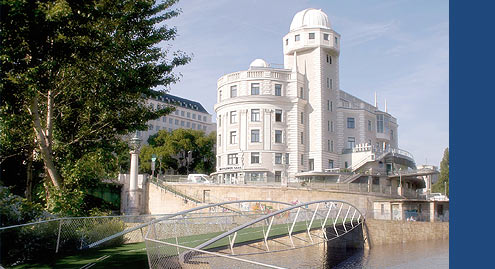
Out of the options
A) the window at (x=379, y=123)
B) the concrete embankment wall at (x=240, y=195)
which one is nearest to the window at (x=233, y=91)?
the concrete embankment wall at (x=240, y=195)

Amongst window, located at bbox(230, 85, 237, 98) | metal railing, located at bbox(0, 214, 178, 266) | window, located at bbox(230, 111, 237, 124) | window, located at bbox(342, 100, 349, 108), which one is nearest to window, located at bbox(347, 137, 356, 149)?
window, located at bbox(342, 100, 349, 108)

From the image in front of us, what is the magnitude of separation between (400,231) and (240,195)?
21263 millimetres

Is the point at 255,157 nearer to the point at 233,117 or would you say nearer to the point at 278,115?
the point at 233,117

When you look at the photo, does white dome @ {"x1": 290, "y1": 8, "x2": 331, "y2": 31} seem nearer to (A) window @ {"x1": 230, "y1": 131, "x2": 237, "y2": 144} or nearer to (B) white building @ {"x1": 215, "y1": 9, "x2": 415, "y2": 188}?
(B) white building @ {"x1": 215, "y1": 9, "x2": 415, "y2": 188}

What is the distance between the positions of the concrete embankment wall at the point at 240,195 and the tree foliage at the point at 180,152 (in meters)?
21.8

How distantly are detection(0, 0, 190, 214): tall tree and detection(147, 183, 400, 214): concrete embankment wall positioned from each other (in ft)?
112

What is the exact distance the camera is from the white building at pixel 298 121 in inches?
2621

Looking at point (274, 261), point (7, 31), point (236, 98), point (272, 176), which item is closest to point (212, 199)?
point (272, 176)

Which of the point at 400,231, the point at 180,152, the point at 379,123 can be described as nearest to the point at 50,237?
the point at 400,231

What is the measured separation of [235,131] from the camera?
224 feet

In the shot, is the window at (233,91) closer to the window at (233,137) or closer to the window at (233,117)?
the window at (233,117)

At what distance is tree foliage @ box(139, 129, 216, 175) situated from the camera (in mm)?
86750

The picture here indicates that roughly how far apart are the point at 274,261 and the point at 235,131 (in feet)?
137

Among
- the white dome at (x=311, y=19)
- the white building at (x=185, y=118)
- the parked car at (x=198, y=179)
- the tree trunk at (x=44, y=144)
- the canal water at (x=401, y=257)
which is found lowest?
the canal water at (x=401, y=257)
